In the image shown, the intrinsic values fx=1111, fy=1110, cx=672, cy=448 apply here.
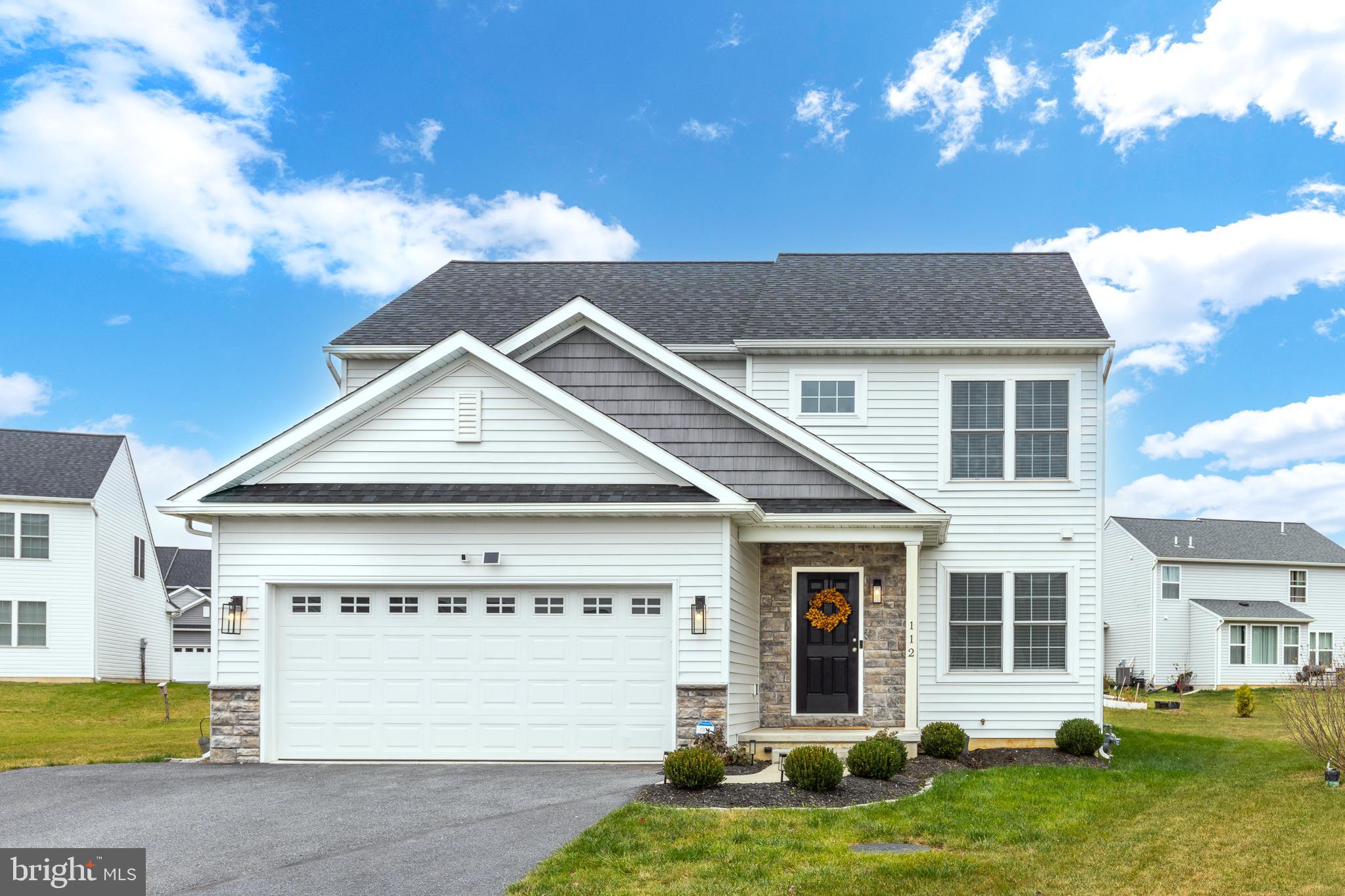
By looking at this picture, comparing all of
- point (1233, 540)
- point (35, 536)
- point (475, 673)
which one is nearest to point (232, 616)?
point (475, 673)

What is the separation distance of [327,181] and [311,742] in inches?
464

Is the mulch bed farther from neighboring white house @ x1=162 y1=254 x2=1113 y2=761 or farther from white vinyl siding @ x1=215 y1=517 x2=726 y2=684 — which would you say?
white vinyl siding @ x1=215 y1=517 x2=726 y2=684

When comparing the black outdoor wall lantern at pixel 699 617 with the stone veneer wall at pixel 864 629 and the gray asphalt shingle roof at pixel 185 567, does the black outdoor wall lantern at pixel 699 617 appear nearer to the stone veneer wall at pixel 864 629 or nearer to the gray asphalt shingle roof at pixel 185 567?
the stone veneer wall at pixel 864 629

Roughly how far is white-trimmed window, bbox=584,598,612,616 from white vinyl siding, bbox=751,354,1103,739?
462 centimetres

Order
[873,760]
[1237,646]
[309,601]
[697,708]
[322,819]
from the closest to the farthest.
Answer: [322,819], [873,760], [697,708], [309,601], [1237,646]

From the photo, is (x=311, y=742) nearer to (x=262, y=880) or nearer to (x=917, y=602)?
(x=262, y=880)

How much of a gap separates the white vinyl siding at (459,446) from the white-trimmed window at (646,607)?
1.54 m

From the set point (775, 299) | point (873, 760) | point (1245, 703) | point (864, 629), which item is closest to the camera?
point (873, 760)

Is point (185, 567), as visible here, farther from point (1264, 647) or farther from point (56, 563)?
point (1264, 647)

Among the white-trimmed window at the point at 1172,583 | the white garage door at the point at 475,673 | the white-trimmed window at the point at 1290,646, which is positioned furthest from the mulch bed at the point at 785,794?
the white-trimmed window at the point at 1290,646

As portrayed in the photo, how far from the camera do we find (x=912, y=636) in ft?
47.8

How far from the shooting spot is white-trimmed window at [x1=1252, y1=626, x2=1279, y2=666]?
36781mm

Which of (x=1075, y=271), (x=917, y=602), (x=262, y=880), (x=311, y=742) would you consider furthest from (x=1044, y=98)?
(x=262, y=880)

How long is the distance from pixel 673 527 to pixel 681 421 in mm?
2438
